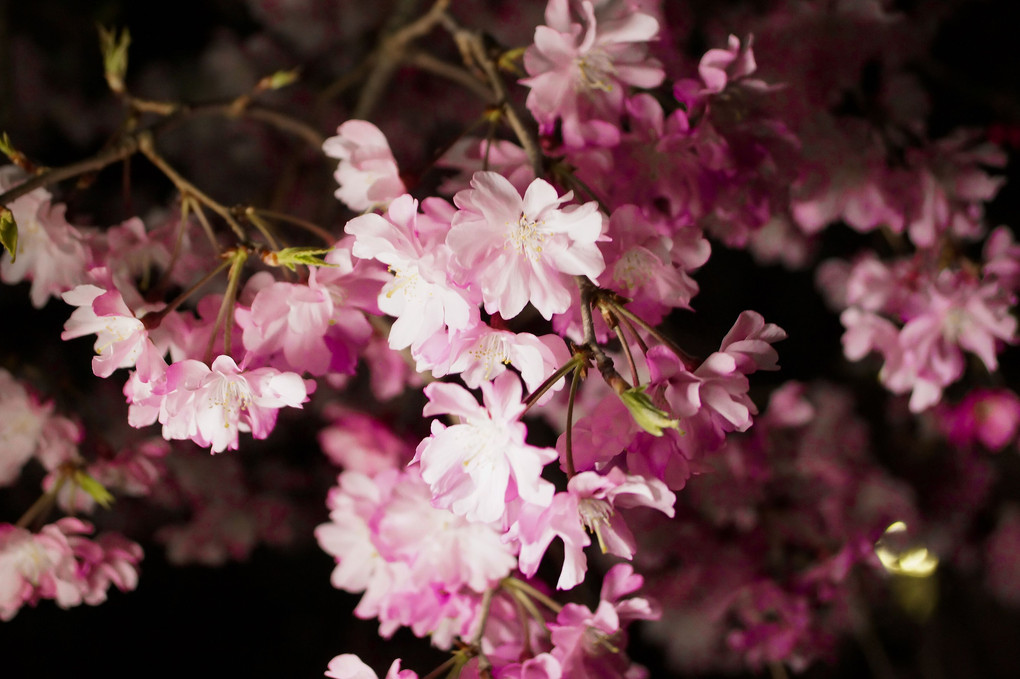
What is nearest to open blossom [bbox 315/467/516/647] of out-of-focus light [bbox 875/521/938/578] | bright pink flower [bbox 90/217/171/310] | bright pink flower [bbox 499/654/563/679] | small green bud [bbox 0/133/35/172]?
bright pink flower [bbox 499/654/563/679]

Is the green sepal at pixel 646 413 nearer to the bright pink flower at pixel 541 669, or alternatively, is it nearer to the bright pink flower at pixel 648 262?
the bright pink flower at pixel 648 262

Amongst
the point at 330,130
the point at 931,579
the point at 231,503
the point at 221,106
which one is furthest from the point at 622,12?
the point at 931,579

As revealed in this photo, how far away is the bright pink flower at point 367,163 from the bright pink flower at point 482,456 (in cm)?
22

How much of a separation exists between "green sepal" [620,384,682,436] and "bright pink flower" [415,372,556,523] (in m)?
0.07

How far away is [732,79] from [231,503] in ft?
3.83

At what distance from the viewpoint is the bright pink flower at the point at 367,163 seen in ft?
2.37

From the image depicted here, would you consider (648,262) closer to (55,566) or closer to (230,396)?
(230,396)

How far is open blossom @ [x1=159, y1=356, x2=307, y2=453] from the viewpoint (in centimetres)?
62

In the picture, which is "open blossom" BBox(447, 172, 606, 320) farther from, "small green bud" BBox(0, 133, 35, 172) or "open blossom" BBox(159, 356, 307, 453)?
"small green bud" BBox(0, 133, 35, 172)

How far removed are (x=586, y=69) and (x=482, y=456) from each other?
0.39m

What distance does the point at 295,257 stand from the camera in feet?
2.12

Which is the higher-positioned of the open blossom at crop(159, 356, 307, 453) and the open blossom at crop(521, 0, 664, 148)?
the open blossom at crop(521, 0, 664, 148)

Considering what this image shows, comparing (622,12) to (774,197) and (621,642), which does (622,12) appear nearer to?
(774,197)

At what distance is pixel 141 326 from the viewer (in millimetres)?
646
